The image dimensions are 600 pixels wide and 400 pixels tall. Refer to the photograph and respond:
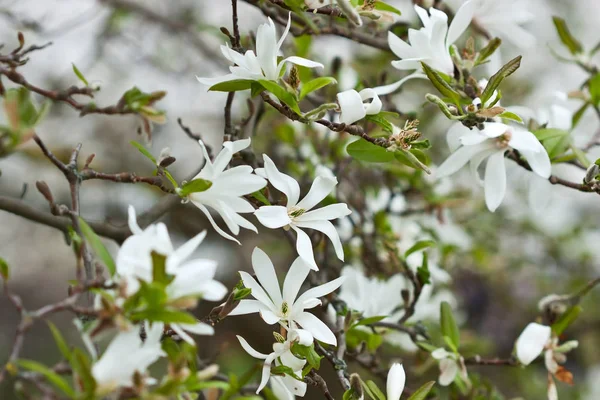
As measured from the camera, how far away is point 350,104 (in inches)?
19.5

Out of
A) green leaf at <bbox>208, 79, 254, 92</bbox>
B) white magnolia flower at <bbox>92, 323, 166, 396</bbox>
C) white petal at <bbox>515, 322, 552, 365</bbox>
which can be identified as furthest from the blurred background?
white magnolia flower at <bbox>92, 323, 166, 396</bbox>

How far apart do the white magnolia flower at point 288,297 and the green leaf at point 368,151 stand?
Answer: 4.9 inches

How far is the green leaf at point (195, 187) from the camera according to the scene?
45 cm

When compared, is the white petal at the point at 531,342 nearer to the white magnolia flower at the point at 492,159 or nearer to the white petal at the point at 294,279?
the white magnolia flower at the point at 492,159

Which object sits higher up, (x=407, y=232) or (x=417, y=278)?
(x=417, y=278)

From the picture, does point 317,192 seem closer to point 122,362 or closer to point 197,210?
point 122,362

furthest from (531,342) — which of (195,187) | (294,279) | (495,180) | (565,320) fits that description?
(195,187)

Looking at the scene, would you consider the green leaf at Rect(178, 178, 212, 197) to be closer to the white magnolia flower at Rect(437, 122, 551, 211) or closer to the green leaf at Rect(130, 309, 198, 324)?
the green leaf at Rect(130, 309, 198, 324)

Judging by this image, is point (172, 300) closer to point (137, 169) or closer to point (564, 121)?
point (564, 121)

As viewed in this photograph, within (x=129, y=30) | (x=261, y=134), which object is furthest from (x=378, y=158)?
(x=129, y=30)

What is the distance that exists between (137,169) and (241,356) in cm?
70

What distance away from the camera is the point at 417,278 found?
703 mm

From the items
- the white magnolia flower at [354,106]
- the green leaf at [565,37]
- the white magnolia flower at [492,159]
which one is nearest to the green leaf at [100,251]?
the white magnolia flower at [354,106]

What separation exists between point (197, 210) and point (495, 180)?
1099 millimetres
